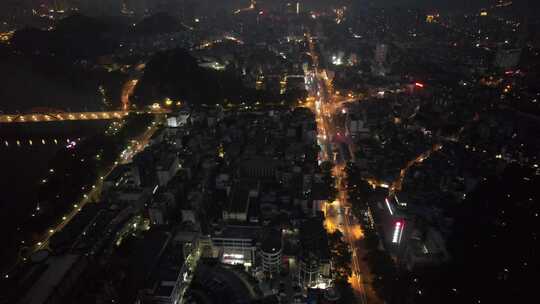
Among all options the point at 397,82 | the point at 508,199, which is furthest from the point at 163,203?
the point at 397,82

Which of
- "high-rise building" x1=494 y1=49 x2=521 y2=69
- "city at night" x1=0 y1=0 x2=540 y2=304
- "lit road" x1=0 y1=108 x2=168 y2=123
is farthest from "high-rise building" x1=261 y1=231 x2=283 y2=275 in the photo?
"high-rise building" x1=494 y1=49 x2=521 y2=69

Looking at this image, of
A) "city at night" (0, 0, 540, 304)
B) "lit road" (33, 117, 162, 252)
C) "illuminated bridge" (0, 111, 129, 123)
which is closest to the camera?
"city at night" (0, 0, 540, 304)

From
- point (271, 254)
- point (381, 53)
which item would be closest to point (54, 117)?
point (271, 254)

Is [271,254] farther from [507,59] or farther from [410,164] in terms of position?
[507,59]

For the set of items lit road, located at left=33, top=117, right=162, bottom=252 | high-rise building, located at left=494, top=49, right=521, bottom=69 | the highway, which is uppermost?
high-rise building, located at left=494, top=49, right=521, bottom=69

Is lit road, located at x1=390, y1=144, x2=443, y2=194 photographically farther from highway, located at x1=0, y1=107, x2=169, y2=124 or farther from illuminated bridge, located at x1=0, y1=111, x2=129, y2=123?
illuminated bridge, located at x1=0, y1=111, x2=129, y2=123

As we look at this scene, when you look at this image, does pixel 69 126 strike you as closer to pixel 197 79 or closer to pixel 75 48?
pixel 197 79

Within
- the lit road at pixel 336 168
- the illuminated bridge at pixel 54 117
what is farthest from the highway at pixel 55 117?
the lit road at pixel 336 168
